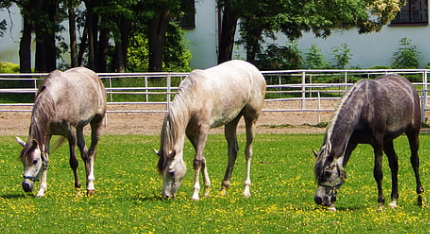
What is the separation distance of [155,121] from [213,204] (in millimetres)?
14448

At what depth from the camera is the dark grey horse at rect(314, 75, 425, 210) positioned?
29.8 ft

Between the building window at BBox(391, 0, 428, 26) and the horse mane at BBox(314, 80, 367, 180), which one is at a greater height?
the building window at BBox(391, 0, 428, 26)

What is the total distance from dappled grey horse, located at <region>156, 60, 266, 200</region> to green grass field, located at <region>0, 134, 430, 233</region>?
0.42m

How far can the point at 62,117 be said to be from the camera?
35.4 ft

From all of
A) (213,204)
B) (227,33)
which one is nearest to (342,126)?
(213,204)

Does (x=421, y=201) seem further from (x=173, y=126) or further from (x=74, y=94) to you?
(x=74, y=94)

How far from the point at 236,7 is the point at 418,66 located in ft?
44.8

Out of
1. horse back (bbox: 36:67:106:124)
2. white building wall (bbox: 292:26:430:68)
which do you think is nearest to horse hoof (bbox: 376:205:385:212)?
horse back (bbox: 36:67:106:124)

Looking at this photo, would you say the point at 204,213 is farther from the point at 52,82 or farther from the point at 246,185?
the point at 52,82

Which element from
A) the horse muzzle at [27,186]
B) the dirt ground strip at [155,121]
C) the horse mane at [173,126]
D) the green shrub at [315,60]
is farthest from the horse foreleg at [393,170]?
the green shrub at [315,60]

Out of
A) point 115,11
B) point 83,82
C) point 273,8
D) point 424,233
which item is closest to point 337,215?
point 424,233

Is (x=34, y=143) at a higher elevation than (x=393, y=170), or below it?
higher

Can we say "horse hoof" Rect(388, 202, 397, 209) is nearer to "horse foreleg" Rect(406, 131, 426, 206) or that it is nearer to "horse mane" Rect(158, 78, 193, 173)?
"horse foreleg" Rect(406, 131, 426, 206)

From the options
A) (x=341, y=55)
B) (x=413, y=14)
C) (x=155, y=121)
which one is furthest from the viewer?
(x=413, y=14)
